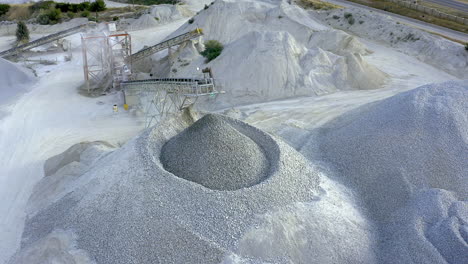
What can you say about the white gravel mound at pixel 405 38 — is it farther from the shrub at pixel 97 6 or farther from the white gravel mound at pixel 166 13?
the shrub at pixel 97 6

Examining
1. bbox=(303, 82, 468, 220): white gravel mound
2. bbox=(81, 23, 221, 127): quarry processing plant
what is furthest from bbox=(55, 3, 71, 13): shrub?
bbox=(303, 82, 468, 220): white gravel mound

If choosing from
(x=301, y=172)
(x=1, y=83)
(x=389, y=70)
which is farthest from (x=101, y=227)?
(x=389, y=70)

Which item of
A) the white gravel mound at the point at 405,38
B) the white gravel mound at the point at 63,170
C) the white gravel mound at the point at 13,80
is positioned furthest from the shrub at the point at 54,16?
the white gravel mound at the point at 63,170

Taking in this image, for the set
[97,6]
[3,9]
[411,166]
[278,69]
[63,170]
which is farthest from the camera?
[3,9]

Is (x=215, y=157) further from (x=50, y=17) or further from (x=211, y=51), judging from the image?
(x=50, y=17)

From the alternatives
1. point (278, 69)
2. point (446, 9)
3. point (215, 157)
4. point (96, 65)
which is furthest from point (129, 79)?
point (446, 9)

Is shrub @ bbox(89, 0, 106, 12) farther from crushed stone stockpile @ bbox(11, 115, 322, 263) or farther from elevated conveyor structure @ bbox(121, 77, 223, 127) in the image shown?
crushed stone stockpile @ bbox(11, 115, 322, 263)

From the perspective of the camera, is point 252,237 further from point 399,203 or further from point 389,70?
point 389,70
